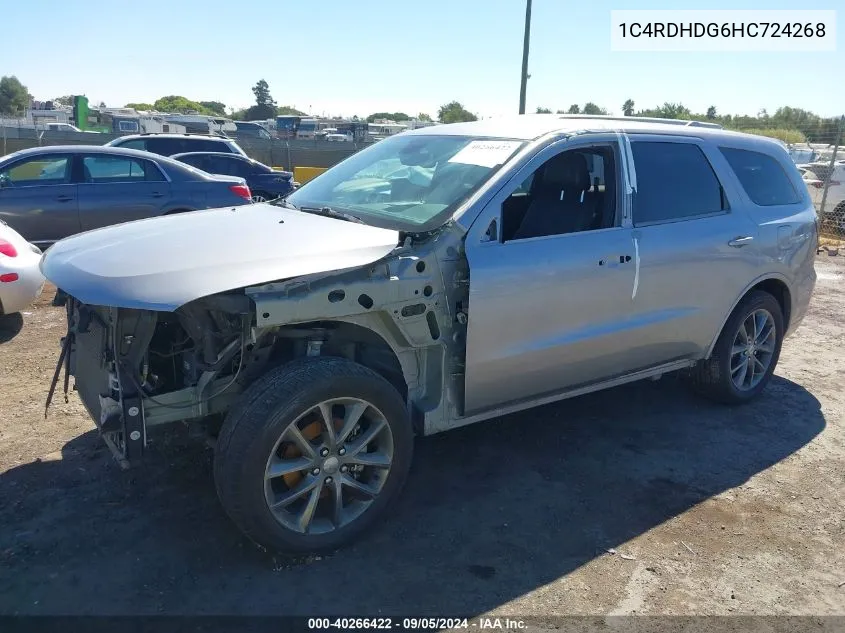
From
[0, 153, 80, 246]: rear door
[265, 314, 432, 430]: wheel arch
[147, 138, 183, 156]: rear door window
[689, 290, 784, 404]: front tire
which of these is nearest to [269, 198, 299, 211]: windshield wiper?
[265, 314, 432, 430]: wheel arch

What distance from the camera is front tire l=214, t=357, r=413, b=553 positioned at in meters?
2.89

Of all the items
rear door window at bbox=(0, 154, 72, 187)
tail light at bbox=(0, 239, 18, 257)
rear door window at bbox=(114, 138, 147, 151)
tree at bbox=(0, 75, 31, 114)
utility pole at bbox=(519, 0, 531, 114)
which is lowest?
tail light at bbox=(0, 239, 18, 257)

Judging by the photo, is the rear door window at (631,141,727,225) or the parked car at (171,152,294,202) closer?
the rear door window at (631,141,727,225)

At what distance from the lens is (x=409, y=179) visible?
Result: 406cm

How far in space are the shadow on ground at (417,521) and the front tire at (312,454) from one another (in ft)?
0.60

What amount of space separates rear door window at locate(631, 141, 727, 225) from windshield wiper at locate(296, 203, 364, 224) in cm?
168

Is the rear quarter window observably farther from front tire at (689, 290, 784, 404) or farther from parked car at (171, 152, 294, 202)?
parked car at (171, 152, 294, 202)

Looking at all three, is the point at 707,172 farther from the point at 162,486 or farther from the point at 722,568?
the point at 162,486

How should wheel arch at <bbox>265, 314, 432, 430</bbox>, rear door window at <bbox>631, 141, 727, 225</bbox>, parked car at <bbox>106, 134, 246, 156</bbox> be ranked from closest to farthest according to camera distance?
wheel arch at <bbox>265, 314, 432, 430</bbox>, rear door window at <bbox>631, 141, 727, 225</bbox>, parked car at <bbox>106, 134, 246, 156</bbox>

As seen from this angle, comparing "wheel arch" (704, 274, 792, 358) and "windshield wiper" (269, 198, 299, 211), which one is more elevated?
"windshield wiper" (269, 198, 299, 211)

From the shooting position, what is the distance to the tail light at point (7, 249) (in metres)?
5.99

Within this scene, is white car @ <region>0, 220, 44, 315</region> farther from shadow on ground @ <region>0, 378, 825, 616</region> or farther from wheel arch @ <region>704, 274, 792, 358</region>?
wheel arch @ <region>704, 274, 792, 358</region>

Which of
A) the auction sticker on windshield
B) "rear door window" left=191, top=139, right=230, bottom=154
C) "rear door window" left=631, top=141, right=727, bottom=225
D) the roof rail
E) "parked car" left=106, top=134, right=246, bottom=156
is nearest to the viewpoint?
the auction sticker on windshield

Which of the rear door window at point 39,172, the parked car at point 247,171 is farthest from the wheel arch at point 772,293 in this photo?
the parked car at point 247,171
